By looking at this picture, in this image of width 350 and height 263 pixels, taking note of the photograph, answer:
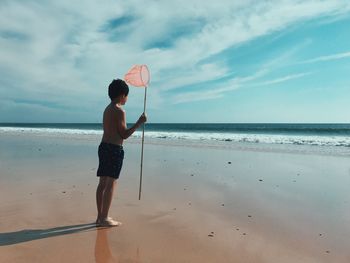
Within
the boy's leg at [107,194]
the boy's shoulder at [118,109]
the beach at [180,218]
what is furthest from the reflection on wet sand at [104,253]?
the boy's shoulder at [118,109]

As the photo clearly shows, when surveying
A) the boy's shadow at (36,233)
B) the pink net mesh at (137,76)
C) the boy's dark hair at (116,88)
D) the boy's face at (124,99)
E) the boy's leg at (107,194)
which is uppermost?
the pink net mesh at (137,76)

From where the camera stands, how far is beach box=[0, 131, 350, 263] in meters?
3.65

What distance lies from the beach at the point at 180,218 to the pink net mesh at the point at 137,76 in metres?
1.84

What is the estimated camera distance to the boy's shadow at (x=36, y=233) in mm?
3898

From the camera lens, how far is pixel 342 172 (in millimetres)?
9102

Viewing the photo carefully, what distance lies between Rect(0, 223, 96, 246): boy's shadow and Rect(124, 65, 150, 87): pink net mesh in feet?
6.75

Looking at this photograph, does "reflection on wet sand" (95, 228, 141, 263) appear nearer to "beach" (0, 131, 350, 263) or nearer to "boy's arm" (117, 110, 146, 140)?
"beach" (0, 131, 350, 263)

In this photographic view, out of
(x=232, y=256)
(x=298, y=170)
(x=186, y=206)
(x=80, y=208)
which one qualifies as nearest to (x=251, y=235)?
(x=232, y=256)

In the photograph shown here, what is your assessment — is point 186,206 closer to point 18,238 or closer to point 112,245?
point 112,245

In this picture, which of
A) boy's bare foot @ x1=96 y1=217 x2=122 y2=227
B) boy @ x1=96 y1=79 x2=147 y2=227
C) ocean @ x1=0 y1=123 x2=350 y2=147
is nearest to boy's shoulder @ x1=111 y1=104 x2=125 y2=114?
boy @ x1=96 y1=79 x2=147 y2=227

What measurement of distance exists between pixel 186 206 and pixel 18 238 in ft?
8.00

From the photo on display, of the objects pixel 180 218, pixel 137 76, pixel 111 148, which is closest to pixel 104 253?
pixel 111 148

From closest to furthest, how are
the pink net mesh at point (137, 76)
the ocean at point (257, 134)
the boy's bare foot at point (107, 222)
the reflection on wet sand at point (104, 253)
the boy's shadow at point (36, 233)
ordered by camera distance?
1. the reflection on wet sand at point (104, 253)
2. the boy's shadow at point (36, 233)
3. the boy's bare foot at point (107, 222)
4. the pink net mesh at point (137, 76)
5. the ocean at point (257, 134)

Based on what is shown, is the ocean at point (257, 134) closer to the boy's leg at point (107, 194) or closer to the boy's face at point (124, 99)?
the boy's face at point (124, 99)
